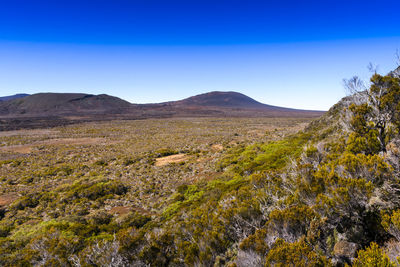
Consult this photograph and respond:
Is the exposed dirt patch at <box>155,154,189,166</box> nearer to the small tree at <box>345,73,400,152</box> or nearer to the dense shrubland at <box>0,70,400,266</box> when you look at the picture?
the dense shrubland at <box>0,70,400,266</box>

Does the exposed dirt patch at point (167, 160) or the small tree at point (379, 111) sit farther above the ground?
the small tree at point (379, 111)

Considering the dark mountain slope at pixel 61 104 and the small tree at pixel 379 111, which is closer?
the small tree at pixel 379 111

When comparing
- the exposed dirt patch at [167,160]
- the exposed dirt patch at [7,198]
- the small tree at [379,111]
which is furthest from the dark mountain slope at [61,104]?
the small tree at [379,111]

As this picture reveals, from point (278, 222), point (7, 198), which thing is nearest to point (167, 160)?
point (7, 198)

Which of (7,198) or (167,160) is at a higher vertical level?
(167,160)

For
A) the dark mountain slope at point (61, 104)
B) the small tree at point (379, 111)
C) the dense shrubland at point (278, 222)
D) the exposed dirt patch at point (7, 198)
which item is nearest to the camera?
the dense shrubland at point (278, 222)

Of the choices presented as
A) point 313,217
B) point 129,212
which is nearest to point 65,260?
point 129,212

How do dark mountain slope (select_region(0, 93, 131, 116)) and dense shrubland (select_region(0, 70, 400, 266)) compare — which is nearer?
dense shrubland (select_region(0, 70, 400, 266))

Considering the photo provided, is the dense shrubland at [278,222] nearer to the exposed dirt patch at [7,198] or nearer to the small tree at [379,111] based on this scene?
the small tree at [379,111]

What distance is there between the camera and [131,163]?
61.9 ft

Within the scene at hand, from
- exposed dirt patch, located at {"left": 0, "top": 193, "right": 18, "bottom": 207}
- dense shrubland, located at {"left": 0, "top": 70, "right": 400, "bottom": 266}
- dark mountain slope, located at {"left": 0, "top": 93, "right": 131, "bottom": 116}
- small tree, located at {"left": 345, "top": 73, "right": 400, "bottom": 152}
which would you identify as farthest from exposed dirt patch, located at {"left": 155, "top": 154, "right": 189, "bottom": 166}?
dark mountain slope, located at {"left": 0, "top": 93, "right": 131, "bottom": 116}

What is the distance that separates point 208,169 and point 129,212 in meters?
7.06

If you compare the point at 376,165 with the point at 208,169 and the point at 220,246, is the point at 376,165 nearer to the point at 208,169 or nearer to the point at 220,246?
the point at 220,246

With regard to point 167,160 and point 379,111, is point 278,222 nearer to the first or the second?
point 379,111
